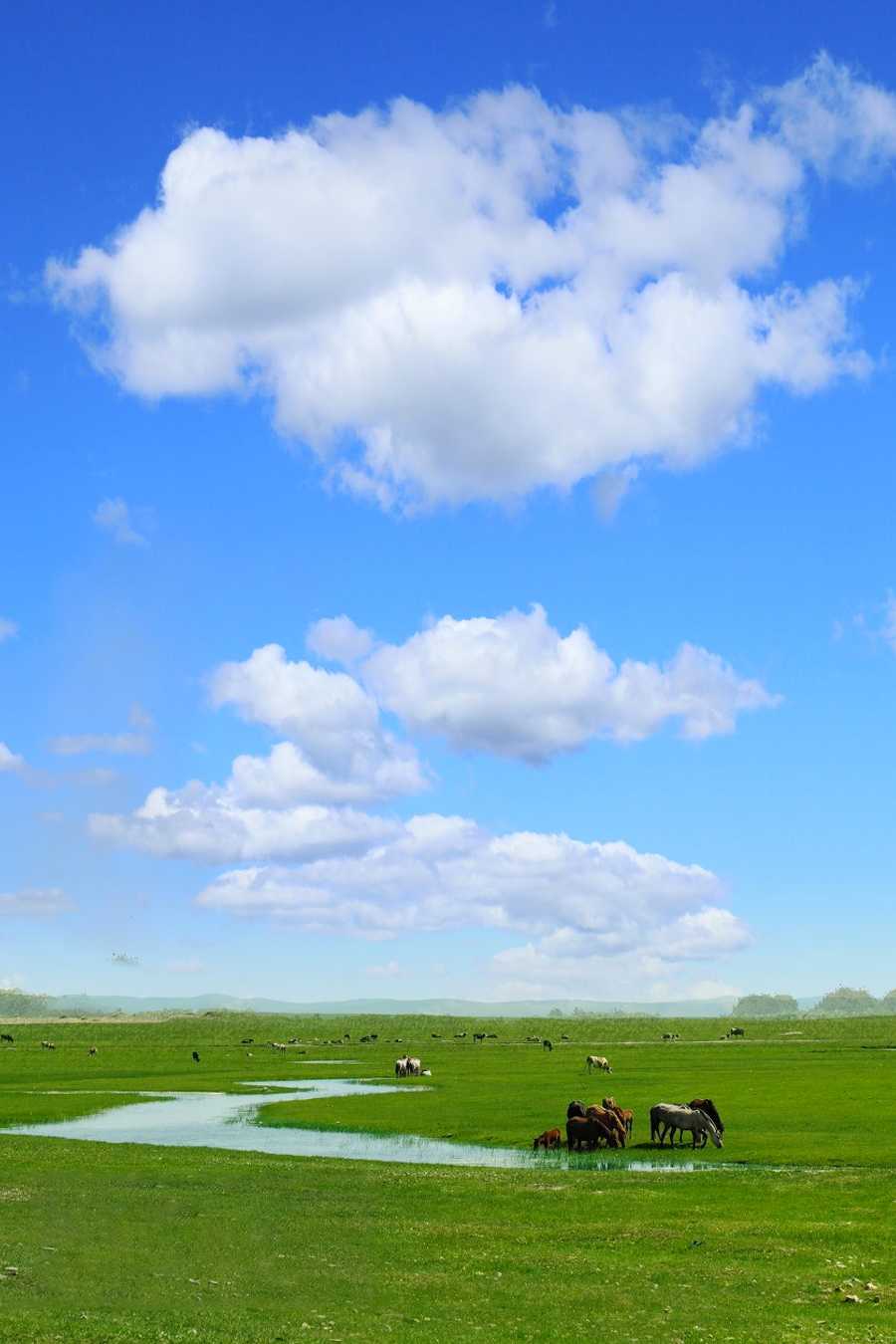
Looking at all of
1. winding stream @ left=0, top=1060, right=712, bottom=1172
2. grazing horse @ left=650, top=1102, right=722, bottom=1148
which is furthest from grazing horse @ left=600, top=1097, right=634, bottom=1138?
winding stream @ left=0, top=1060, right=712, bottom=1172

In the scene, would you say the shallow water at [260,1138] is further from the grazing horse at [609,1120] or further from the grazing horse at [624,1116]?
the grazing horse at [624,1116]

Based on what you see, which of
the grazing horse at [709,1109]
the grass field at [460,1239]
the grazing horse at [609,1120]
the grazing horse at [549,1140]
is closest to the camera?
the grass field at [460,1239]

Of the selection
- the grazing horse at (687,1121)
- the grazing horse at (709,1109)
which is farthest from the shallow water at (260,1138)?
the grazing horse at (709,1109)

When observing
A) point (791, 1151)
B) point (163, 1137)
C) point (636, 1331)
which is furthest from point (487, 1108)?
point (636, 1331)

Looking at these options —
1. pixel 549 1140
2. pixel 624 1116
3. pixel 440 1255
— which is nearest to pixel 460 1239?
pixel 440 1255

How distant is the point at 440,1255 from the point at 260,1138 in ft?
82.5

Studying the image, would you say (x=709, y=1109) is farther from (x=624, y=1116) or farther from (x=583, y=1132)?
(x=583, y=1132)

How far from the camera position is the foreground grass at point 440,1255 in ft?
65.6

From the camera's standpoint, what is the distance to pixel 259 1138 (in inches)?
1908

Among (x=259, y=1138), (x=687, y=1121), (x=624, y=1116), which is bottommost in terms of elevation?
(x=259, y=1138)

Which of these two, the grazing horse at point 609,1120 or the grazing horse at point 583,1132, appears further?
the grazing horse at point 609,1120

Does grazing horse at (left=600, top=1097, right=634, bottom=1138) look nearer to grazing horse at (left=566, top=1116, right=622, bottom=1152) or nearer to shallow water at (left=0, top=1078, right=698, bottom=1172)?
grazing horse at (left=566, top=1116, right=622, bottom=1152)

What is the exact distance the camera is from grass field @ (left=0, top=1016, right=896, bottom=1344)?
20219mm

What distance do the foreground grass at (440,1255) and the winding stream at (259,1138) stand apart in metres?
4.16
